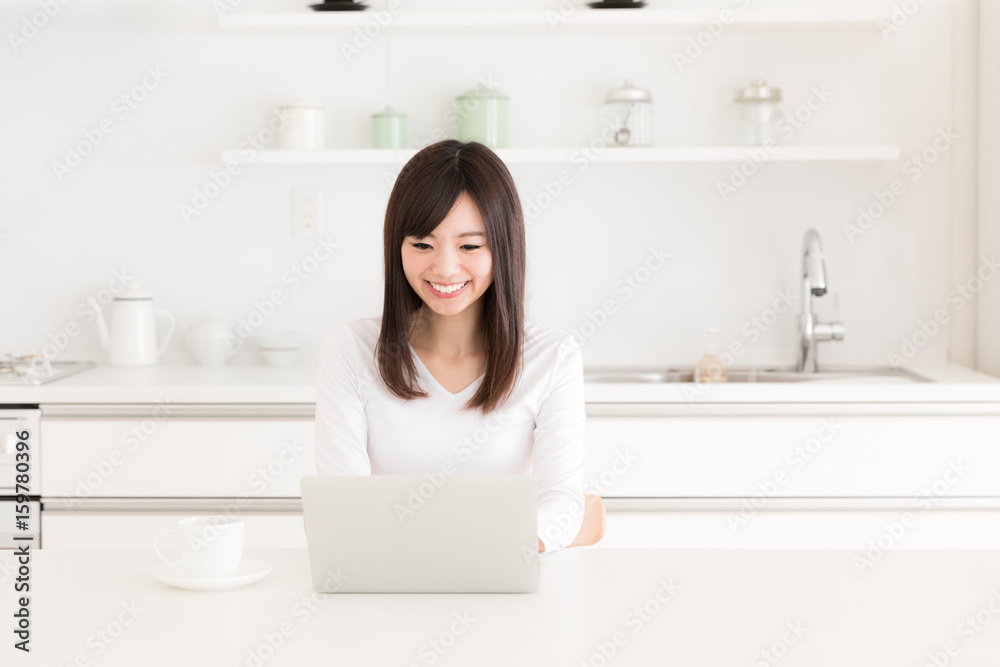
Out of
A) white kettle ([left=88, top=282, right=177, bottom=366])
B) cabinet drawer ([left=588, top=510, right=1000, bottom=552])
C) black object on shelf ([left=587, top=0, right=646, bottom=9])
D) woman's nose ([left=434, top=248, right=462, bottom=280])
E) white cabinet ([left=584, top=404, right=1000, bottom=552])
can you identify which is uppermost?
A: black object on shelf ([left=587, top=0, right=646, bottom=9])

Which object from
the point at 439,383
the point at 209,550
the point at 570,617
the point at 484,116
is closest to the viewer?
the point at 570,617

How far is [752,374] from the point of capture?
289cm

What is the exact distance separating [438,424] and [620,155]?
1299mm

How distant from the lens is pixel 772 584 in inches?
49.1

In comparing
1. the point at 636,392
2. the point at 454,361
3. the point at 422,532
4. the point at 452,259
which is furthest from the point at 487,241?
the point at 636,392

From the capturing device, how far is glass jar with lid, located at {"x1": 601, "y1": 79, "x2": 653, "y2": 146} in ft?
9.30

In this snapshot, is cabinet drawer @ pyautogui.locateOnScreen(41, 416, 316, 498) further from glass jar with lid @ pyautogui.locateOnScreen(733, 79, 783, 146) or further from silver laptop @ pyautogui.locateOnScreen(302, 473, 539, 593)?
glass jar with lid @ pyautogui.locateOnScreen(733, 79, 783, 146)

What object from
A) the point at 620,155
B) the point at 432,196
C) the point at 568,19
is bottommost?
the point at 432,196

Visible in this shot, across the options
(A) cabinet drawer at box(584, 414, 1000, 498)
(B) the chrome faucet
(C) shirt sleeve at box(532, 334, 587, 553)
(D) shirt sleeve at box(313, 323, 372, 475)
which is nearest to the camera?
(C) shirt sleeve at box(532, 334, 587, 553)

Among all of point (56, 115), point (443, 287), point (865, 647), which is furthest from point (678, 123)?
point (865, 647)

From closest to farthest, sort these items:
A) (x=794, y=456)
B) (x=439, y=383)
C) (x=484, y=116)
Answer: (x=439, y=383) → (x=794, y=456) → (x=484, y=116)

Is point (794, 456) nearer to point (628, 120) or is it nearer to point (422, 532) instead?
point (628, 120)

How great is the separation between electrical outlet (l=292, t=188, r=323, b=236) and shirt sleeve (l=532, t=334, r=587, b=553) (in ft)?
4.58

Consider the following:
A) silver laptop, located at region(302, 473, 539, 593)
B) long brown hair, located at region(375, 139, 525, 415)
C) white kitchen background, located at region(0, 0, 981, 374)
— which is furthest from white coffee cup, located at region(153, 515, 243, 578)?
white kitchen background, located at region(0, 0, 981, 374)
